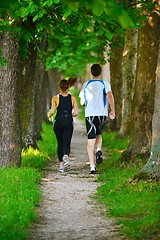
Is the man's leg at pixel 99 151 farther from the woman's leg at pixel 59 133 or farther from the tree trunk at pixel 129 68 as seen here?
the tree trunk at pixel 129 68

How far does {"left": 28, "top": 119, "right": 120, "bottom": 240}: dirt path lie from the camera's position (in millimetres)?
8852

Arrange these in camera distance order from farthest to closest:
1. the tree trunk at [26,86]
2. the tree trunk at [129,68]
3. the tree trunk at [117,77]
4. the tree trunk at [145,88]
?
the tree trunk at [117,77] → the tree trunk at [129,68] → the tree trunk at [26,86] → the tree trunk at [145,88]

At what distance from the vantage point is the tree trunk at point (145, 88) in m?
14.9

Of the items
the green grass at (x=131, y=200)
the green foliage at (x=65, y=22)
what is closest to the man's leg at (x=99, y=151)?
the green grass at (x=131, y=200)

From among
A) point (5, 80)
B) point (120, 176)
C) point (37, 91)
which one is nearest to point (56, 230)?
point (120, 176)

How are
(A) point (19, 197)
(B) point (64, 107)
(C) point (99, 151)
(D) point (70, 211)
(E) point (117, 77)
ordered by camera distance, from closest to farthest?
(D) point (70, 211), (A) point (19, 197), (C) point (99, 151), (B) point (64, 107), (E) point (117, 77)

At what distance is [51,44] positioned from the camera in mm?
28875

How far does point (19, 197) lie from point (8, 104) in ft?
13.5

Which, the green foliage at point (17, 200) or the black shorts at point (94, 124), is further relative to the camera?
the black shorts at point (94, 124)

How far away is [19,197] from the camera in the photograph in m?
10.8

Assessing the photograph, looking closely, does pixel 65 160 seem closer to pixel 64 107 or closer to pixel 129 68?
pixel 64 107

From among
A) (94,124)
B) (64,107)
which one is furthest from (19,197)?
(64,107)

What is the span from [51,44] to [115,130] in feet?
14.1

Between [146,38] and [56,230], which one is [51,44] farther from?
[56,230]
